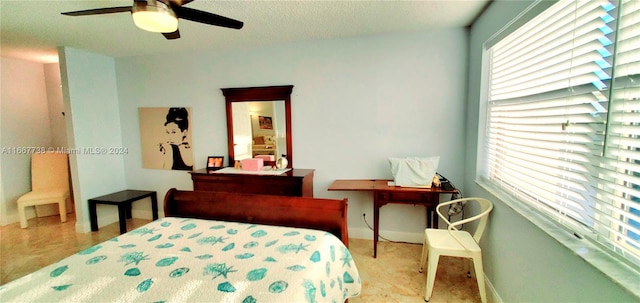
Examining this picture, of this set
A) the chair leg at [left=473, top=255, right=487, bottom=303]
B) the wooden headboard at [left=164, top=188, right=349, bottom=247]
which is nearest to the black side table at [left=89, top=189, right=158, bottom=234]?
the wooden headboard at [left=164, top=188, right=349, bottom=247]

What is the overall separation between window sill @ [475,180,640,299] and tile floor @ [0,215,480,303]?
93cm

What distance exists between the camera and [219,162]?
347 centimetres

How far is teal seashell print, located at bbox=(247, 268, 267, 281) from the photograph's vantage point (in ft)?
4.12

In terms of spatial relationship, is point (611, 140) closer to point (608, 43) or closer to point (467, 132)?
point (608, 43)

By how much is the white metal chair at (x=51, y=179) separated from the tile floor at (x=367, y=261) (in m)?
0.35

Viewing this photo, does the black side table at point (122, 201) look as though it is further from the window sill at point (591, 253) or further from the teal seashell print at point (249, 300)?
the window sill at point (591, 253)

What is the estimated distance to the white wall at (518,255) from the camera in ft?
3.51

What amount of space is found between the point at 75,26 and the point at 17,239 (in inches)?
107

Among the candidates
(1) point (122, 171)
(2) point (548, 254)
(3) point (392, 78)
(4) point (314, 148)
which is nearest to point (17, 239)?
(1) point (122, 171)

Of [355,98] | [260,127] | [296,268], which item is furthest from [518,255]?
[260,127]

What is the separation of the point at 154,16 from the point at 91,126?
2981 mm

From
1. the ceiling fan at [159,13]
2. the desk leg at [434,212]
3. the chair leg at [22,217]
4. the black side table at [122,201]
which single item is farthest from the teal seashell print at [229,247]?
the chair leg at [22,217]

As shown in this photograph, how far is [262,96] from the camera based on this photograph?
3258 millimetres

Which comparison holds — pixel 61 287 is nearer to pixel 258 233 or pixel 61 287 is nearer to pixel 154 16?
pixel 258 233
